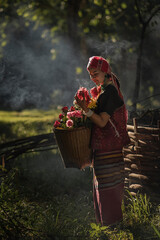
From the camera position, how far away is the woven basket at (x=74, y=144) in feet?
7.50

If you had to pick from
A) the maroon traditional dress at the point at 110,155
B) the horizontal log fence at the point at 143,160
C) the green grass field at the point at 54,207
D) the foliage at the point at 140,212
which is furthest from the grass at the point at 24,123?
the maroon traditional dress at the point at 110,155

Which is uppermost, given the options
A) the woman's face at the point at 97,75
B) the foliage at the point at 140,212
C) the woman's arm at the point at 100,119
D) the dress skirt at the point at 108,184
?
the woman's face at the point at 97,75

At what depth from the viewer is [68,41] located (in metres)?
8.19

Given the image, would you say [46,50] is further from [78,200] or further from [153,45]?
[78,200]

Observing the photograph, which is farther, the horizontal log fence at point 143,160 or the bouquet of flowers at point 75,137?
the horizontal log fence at point 143,160

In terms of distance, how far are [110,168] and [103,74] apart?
955mm

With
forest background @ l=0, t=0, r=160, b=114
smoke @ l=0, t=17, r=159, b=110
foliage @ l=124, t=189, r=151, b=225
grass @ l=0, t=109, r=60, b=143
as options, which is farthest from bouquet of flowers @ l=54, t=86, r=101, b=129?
forest background @ l=0, t=0, r=160, b=114

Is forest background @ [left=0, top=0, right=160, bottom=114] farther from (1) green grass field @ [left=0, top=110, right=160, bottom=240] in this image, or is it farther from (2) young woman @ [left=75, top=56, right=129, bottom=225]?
(2) young woman @ [left=75, top=56, right=129, bottom=225]

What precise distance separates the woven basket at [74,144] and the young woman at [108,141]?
0.11m

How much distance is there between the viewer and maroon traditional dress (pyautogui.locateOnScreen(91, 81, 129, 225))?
2459 mm

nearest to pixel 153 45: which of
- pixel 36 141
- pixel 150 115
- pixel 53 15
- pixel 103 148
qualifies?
pixel 53 15

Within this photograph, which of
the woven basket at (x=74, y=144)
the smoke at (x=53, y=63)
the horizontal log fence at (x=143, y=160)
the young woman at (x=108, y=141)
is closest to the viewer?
the woven basket at (x=74, y=144)

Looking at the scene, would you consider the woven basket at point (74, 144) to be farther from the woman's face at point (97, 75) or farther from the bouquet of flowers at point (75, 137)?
the woman's face at point (97, 75)

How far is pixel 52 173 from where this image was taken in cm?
478
